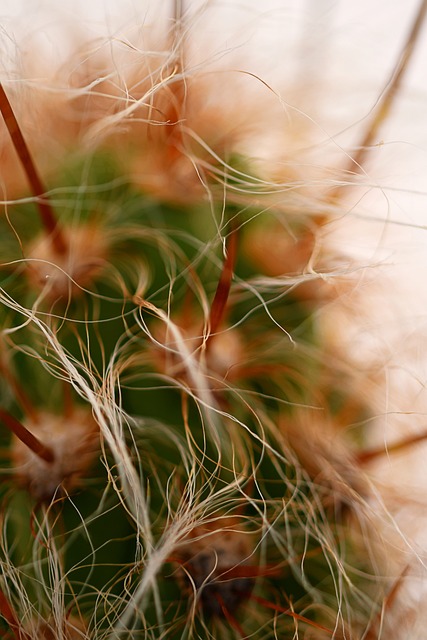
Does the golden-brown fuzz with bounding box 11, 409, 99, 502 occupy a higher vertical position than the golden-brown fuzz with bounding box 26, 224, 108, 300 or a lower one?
lower

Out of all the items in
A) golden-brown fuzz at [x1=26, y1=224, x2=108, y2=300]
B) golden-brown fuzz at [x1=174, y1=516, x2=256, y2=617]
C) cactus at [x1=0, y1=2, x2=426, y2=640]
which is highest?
golden-brown fuzz at [x1=26, y1=224, x2=108, y2=300]

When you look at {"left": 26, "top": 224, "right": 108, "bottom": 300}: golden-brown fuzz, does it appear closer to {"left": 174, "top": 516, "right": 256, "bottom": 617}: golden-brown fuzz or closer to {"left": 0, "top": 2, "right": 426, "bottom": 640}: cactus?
{"left": 0, "top": 2, "right": 426, "bottom": 640}: cactus

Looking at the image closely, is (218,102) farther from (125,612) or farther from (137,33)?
(125,612)

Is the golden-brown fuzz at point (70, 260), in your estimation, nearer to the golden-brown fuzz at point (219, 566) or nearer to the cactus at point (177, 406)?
the cactus at point (177, 406)

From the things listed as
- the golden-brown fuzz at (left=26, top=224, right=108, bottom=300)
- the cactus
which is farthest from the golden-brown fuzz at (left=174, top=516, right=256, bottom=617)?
the golden-brown fuzz at (left=26, top=224, right=108, bottom=300)

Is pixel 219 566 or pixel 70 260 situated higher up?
pixel 70 260
